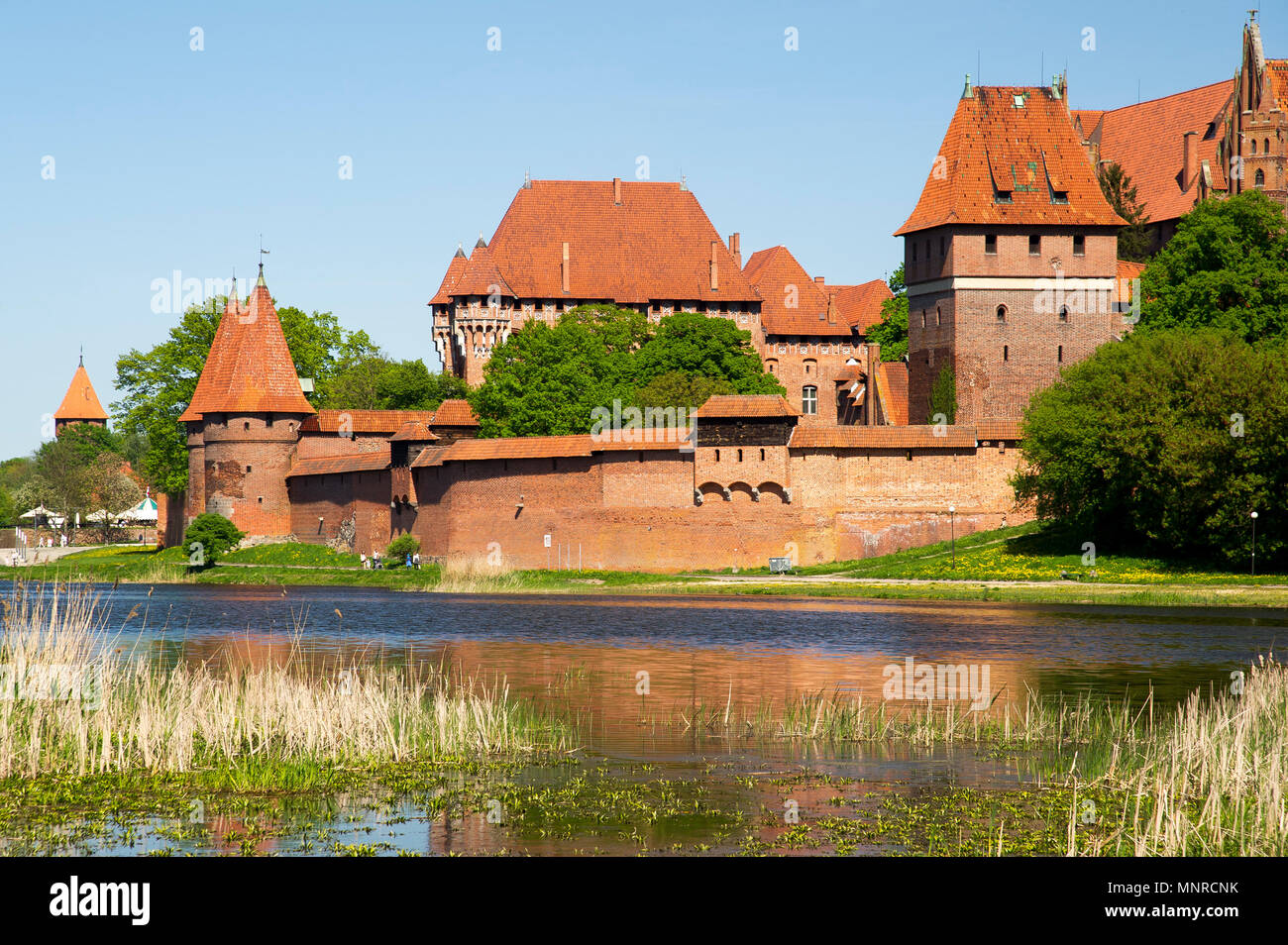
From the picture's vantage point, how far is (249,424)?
2058 inches

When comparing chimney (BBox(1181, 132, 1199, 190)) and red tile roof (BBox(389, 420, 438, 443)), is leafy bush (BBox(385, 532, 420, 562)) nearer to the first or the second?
red tile roof (BBox(389, 420, 438, 443))

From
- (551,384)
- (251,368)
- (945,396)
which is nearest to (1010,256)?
(945,396)

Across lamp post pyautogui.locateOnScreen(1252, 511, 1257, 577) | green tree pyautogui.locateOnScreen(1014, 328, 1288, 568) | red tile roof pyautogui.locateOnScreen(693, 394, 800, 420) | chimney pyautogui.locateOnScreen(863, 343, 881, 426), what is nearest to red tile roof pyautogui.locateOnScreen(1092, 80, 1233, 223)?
chimney pyautogui.locateOnScreen(863, 343, 881, 426)

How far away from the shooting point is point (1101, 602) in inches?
1174

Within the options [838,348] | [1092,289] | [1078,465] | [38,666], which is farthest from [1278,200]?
[38,666]

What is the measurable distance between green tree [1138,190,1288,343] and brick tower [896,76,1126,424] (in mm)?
2202

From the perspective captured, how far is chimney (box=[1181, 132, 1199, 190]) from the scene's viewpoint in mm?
57469

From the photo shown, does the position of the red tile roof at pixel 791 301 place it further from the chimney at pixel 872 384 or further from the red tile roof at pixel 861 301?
the chimney at pixel 872 384

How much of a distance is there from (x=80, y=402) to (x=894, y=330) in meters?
83.8

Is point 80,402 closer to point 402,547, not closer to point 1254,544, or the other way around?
point 402,547

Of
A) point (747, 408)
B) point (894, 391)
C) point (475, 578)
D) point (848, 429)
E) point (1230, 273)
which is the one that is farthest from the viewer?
point (894, 391)

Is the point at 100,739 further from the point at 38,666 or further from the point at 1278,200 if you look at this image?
the point at 1278,200
